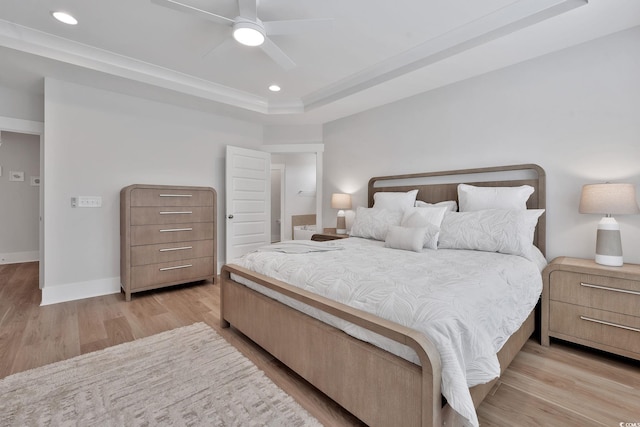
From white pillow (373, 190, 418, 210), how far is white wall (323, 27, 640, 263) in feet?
1.50

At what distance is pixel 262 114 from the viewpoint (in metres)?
4.23

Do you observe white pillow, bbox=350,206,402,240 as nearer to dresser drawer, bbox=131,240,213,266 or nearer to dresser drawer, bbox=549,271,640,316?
dresser drawer, bbox=549,271,640,316

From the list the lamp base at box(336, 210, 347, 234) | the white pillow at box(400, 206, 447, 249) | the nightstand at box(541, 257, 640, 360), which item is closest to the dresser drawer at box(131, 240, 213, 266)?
the lamp base at box(336, 210, 347, 234)

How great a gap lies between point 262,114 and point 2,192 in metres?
4.83

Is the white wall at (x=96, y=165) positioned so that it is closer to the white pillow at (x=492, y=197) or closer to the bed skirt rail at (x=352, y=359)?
the bed skirt rail at (x=352, y=359)

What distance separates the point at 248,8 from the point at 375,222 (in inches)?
86.4

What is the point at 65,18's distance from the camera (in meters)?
2.30

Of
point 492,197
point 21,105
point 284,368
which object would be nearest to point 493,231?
point 492,197

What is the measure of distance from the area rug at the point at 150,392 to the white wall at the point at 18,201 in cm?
483

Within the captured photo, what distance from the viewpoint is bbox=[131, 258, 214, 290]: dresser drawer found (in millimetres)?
3188

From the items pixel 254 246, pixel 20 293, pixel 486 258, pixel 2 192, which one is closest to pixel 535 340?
pixel 486 258

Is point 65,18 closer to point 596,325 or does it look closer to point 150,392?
point 150,392

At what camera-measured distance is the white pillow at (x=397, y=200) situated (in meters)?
3.28

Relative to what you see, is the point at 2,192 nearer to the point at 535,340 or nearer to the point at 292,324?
the point at 292,324
